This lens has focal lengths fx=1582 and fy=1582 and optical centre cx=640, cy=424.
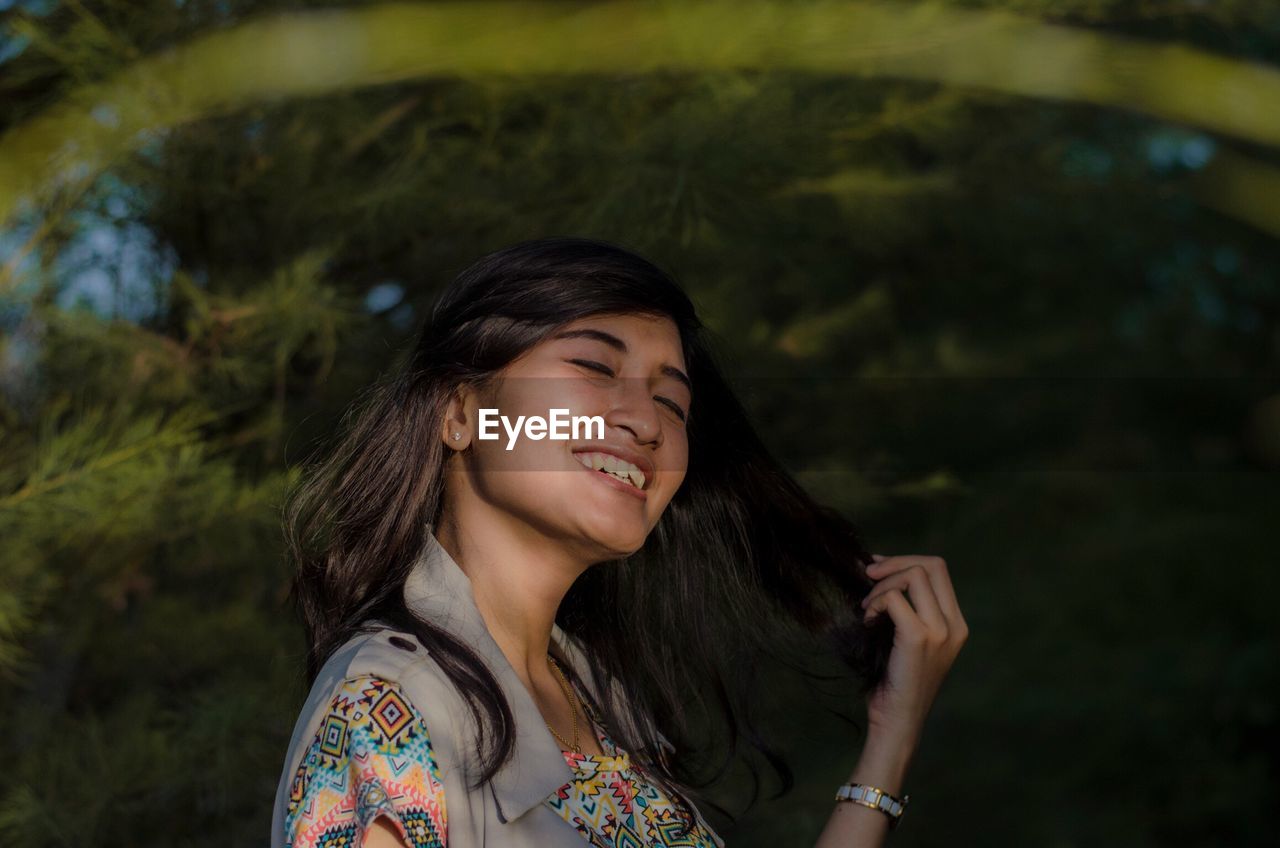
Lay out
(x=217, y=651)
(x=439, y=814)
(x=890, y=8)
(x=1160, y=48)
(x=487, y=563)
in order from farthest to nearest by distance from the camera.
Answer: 1. (x=217, y=651)
2. (x=890, y=8)
3. (x=487, y=563)
4. (x=1160, y=48)
5. (x=439, y=814)

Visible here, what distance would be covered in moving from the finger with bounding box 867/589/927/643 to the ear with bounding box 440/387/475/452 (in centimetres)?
44

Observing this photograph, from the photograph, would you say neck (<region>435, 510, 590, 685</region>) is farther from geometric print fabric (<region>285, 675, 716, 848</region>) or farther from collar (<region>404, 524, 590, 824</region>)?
geometric print fabric (<region>285, 675, 716, 848</region>)

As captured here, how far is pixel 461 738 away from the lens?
117 cm

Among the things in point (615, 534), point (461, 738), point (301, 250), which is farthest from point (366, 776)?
point (301, 250)

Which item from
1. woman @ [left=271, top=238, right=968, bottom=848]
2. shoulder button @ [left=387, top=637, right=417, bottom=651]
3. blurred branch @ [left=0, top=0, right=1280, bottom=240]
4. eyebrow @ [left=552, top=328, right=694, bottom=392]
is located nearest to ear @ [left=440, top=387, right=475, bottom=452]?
woman @ [left=271, top=238, right=968, bottom=848]

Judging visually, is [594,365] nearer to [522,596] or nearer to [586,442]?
[586,442]

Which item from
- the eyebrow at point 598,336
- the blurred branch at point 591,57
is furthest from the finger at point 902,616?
the blurred branch at point 591,57

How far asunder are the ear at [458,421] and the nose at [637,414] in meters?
0.13

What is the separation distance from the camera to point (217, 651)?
235cm

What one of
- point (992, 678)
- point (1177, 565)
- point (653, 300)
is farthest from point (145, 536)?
point (1177, 565)

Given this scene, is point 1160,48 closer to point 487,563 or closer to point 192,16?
point 487,563

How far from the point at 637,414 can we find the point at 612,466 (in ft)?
0.17

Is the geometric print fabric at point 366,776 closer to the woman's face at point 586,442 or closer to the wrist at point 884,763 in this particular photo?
the woman's face at point 586,442

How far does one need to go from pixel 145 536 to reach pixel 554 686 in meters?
0.96
